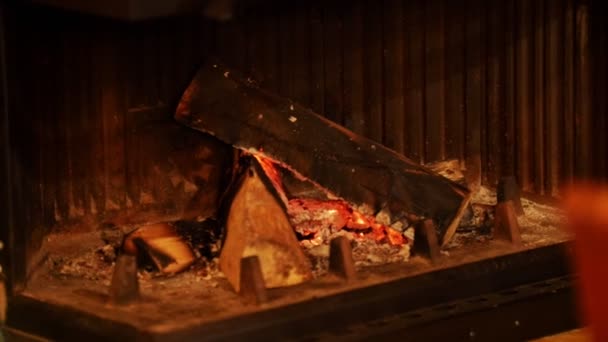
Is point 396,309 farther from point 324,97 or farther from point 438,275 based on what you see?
point 324,97

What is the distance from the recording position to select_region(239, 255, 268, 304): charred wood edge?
214 cm

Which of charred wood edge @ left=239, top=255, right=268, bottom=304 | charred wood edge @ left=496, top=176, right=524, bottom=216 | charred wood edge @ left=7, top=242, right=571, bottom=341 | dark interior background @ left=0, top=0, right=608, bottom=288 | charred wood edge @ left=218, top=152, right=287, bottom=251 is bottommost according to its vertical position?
charred wood edge @ left=7, top=242, right=571, bottom=341

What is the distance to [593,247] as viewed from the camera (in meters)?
1.30

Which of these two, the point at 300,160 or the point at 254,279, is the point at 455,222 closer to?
the point at 300,160

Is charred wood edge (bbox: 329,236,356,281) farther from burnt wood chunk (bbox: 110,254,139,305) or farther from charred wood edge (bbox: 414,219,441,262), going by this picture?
burnt wood chunk (bbox: 110,254,139,305)

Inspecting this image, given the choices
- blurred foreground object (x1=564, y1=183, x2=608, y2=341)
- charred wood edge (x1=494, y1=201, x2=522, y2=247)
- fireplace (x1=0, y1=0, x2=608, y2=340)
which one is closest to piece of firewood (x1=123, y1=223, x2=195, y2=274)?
fireplace (x1=0, y1=0, x2=608, y2=340)

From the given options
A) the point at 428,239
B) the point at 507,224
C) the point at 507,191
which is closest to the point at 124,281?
the point at 428,239

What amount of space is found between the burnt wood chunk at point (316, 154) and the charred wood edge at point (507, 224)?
0.28 ft

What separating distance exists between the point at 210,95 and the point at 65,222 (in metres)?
0.41

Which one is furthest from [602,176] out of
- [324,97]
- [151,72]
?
[151,72]

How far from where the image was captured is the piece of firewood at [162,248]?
236 centimetres

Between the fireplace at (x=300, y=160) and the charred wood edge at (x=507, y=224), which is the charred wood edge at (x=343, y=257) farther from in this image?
the charred wood edge at (x=507, y=224)

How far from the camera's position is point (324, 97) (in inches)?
109

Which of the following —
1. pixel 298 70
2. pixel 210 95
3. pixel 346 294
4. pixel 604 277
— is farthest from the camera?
pixel 298 70
